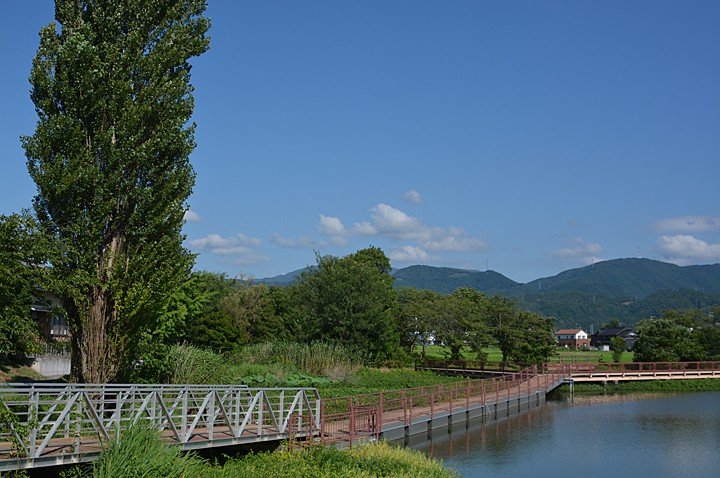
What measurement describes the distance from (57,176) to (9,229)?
9.10ft

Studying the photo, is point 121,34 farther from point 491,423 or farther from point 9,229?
point 491,423

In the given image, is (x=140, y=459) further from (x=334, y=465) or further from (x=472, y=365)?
(x=472, y=365)

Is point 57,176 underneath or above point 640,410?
above

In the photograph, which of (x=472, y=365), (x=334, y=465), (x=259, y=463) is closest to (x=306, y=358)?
(x=472, y=365)

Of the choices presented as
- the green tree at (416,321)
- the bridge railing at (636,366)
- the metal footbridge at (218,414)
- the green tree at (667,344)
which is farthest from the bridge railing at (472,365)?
the green tree at (667,344)

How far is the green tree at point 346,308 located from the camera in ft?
158

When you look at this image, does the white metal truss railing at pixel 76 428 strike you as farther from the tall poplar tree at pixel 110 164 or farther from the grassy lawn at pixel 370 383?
the grassy lawn at pixel 370 383

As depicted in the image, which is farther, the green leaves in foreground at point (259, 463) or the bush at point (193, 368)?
the bush at point (193, 368)

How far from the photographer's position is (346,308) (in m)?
48.6

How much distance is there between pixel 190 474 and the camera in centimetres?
1285

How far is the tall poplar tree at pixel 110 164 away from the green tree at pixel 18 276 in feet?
3.59

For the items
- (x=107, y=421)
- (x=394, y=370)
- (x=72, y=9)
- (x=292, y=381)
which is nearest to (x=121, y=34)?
(x=72, y=9)

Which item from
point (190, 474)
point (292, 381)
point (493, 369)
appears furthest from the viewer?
point (493, 369)

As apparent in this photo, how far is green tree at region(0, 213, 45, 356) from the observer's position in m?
15.5
